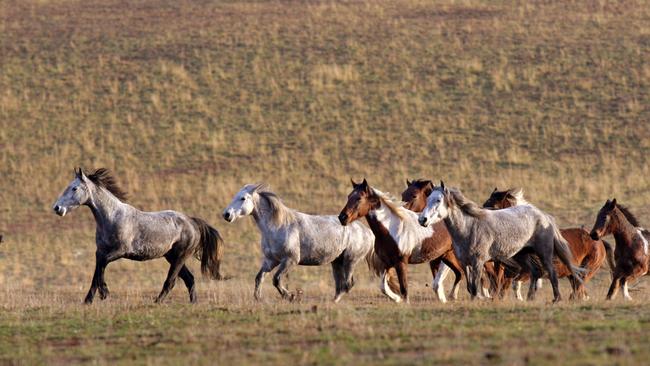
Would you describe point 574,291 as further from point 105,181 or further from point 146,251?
point 105,181

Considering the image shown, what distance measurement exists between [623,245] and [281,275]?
4.93m

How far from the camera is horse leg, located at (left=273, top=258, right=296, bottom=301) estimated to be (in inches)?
706

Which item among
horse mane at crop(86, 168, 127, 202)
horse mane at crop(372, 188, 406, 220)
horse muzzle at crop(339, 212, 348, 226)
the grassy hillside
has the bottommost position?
horse muzzle at crop(339, 212, 348, 226)

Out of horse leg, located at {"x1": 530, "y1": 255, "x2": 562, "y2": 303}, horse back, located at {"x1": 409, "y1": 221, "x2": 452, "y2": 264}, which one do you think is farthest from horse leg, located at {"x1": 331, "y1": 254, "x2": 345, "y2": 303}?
horse leg, located at {"x1": 530, "y1": 255, "x2": 562, "y2": 303}

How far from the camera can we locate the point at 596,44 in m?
46.3

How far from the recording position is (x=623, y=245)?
1845cm

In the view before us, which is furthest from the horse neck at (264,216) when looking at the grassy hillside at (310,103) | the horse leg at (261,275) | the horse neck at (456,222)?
the grassy hillside at (310,103)

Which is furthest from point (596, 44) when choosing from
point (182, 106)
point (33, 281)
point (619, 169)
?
point (33, 281)

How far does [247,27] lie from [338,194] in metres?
16.9

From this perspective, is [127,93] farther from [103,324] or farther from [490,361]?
[490,361]

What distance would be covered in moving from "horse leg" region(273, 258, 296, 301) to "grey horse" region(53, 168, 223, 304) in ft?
4.33

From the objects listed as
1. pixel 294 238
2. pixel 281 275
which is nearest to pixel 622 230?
pixel 294 238

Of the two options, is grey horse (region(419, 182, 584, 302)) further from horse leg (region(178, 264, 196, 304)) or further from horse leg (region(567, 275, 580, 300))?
horse leg (region(178, 264, 196, 304))

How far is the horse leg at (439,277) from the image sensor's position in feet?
61.0
